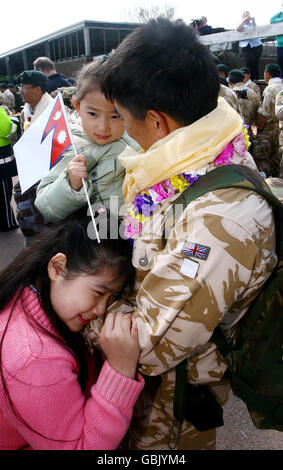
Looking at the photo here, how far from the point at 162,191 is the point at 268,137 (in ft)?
20.6

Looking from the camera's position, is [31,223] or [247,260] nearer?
[247,260]

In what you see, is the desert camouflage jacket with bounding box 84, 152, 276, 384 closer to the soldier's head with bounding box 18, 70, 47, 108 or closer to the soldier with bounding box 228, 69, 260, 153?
the soldier's head with bounding box 18, 70, 47, 108

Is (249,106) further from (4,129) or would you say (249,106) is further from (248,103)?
(4,129)

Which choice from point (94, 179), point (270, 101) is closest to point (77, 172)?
point (94, 179)

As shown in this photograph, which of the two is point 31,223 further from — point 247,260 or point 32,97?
point 32,97

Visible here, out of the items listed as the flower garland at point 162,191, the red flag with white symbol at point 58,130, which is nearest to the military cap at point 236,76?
the red flag with white symbol at point 58,130

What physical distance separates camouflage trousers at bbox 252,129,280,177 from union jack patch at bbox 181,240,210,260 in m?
6.27

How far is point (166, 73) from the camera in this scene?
1.02 meters

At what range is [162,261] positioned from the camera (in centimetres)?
102

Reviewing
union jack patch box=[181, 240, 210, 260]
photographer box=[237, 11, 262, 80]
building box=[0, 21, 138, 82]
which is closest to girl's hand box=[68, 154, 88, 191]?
union jack patch box=[181, 240, 210, 260]

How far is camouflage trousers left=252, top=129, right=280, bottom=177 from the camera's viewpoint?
6.72 m

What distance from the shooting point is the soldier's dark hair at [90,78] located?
1.67 metres

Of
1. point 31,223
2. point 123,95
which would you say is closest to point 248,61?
point 31,223
